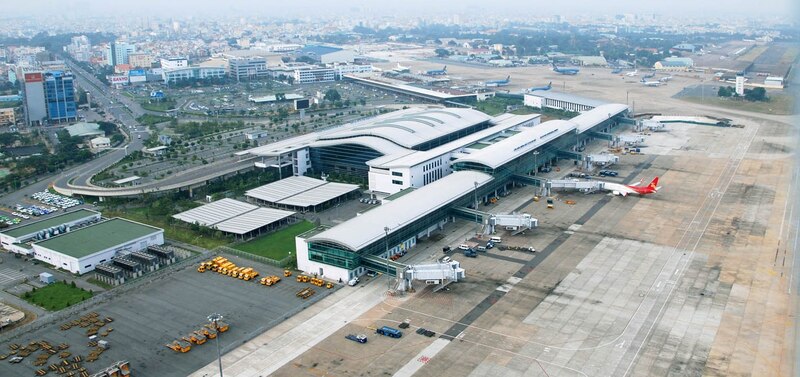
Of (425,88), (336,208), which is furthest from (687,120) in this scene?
(336,208)

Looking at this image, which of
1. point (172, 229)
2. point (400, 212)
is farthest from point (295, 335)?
point (172, 229)

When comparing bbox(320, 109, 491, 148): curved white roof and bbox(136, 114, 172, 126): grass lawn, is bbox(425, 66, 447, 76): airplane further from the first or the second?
bbox(320, 109, 491, 148): curved white roof

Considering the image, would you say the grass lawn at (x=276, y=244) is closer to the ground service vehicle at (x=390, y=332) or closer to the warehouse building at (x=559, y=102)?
the ground service vehicle at (x=390, y=332)

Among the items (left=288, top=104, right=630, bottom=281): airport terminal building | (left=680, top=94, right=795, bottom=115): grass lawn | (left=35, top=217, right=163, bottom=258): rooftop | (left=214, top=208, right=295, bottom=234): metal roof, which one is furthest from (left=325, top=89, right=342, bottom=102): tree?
(left=35, top=217, right=163, bottom=258): rooftop

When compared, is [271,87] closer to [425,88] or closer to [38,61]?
[425,88]

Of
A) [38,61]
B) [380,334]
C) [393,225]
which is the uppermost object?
[38,61]

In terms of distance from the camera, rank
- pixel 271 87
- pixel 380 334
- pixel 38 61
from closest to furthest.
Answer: pixel 380 334 < pixel 271 87 < pixel 38 61
